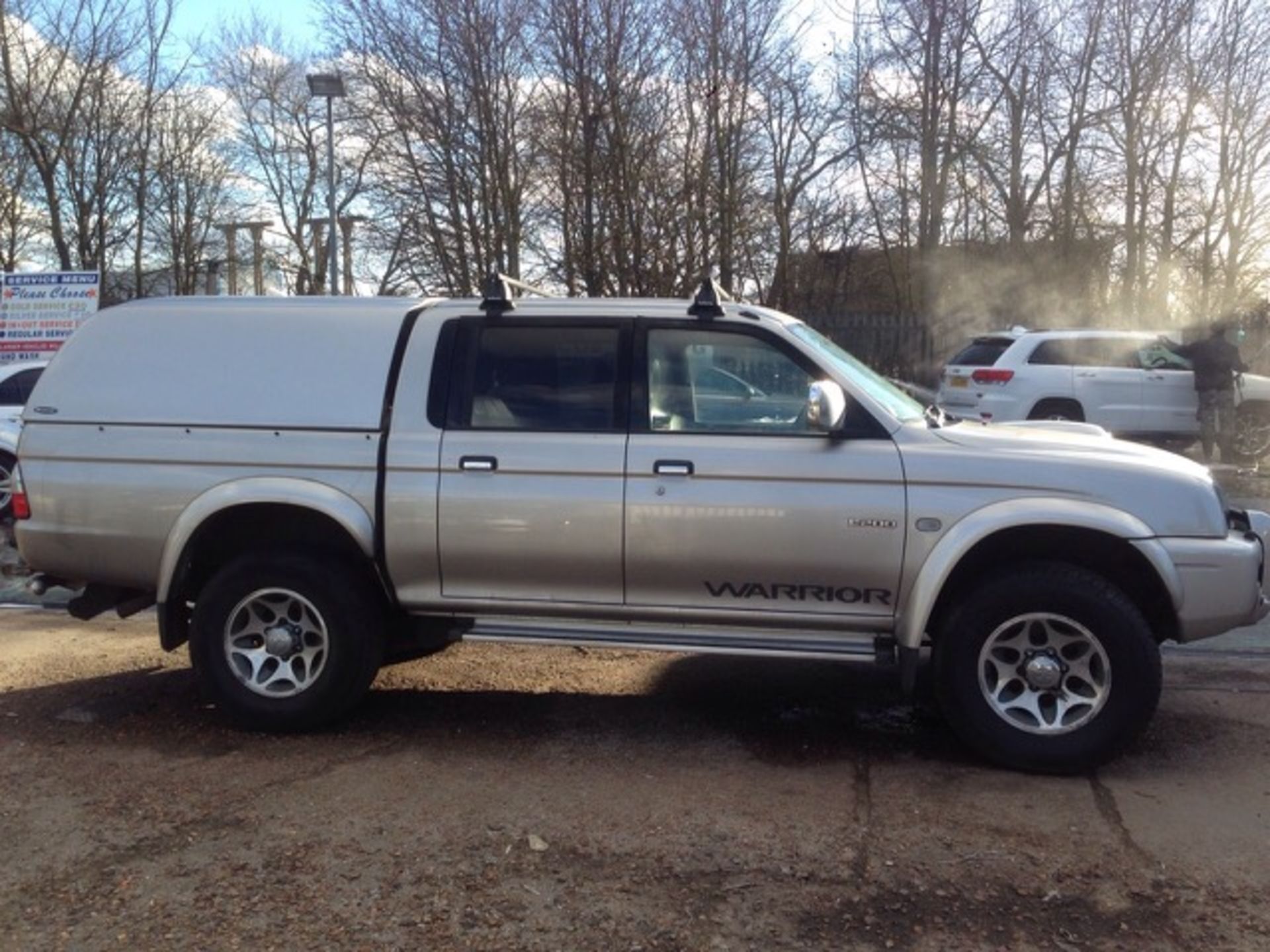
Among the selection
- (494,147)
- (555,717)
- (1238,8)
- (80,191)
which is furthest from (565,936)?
(80,191)

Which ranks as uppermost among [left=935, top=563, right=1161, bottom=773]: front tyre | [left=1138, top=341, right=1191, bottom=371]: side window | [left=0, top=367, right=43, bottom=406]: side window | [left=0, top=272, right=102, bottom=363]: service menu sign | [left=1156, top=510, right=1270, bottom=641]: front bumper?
[left=0, top=272, right=102, bottom=363]: service menu sign

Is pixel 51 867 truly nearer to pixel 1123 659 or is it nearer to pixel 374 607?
pixel 374 607

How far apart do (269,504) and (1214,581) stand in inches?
155

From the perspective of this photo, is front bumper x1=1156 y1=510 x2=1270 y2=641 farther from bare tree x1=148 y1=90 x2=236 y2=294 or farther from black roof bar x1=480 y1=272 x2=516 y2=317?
bare tree x1=148 y1=90 x2=236 y2=294

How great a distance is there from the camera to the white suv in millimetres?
13781

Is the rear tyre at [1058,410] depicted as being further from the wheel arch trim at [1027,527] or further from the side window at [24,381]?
the side window at [24,381]

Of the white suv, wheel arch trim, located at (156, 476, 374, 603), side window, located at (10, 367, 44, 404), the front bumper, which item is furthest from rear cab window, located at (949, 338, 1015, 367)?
wheel arch trim, located at (156, 476, 374, 603)

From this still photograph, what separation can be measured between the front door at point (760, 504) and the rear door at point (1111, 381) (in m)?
9.87

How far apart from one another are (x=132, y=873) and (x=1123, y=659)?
3.68 meters

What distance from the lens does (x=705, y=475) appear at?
4895mm

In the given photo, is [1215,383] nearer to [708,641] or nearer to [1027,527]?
[1027,527]

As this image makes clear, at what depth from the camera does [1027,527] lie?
4750mm

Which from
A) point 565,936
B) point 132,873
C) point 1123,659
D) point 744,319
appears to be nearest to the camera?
point 565,936

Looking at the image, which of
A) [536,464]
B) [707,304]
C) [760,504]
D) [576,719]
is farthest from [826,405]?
[576,719]
